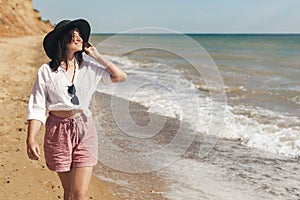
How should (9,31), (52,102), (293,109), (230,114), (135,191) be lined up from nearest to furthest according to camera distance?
(52,102) → (135,191) → (230,114) → (293,109) → (9,31)

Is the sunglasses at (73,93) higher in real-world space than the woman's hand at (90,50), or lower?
lower

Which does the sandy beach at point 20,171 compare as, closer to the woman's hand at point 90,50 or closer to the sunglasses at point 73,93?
the sunglasses at point 73,93

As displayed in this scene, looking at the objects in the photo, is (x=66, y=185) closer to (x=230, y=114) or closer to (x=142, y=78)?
(x=230, y=114)

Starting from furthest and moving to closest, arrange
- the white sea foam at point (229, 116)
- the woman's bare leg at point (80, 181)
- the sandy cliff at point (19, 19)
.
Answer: the sandy cliff at point (19, 19) < the white sea foam at point (229, 116) < the woman's bare leg at point (80, 181)

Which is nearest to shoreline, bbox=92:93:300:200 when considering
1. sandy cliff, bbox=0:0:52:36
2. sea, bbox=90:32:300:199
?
sea, bbox=90:32:300:199

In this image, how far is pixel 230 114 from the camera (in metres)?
10.4

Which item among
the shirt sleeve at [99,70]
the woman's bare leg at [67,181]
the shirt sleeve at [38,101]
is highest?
the shirt sleeve at [99,70]

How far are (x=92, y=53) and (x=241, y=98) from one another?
10.5 m

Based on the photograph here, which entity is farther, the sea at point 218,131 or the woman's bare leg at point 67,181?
the sea at point 218,131

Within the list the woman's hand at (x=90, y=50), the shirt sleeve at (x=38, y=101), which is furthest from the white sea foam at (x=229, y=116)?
the shirt sleeve at (x=38, y=101)

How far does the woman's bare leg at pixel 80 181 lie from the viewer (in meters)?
3.26

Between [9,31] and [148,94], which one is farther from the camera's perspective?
[9,31]

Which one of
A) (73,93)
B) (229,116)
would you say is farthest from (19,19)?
(73,93)

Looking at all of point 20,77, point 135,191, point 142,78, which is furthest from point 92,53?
point 142,78
